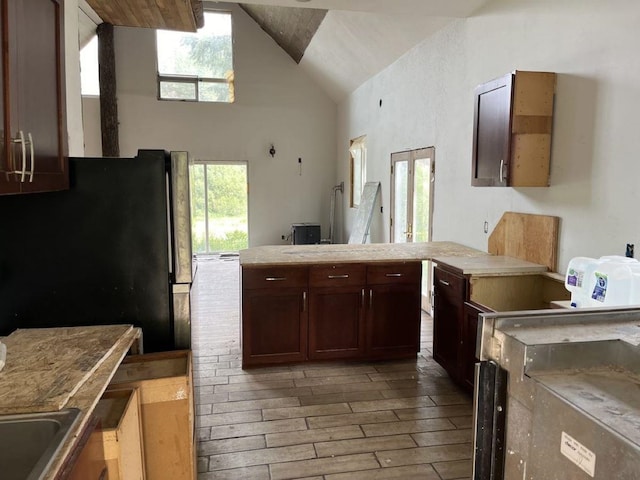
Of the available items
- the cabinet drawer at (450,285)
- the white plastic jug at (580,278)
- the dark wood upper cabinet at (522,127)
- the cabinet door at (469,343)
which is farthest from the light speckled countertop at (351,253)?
the white plastic jug at (580,278)

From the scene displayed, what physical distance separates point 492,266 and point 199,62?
7.39m

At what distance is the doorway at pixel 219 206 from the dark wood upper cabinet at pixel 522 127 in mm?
6615

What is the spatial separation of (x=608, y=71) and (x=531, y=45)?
2.64 ft

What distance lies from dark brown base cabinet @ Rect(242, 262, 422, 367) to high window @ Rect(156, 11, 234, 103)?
6.31 m

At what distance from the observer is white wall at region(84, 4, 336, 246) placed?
8445 mm

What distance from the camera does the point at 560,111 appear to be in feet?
9.73

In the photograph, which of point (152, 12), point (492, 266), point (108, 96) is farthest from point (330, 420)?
point (108, 96)

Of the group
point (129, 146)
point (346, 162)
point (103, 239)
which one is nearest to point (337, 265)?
point (103, 239)

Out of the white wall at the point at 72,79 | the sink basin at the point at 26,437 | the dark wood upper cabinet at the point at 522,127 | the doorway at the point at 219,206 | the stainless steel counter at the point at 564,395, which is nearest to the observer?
the stainless steel counter at the point at 564,395

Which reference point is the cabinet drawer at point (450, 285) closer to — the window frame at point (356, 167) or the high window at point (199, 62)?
the window frame at point (356, 167)

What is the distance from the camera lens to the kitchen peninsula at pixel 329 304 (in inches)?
138

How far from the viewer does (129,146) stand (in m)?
8.58

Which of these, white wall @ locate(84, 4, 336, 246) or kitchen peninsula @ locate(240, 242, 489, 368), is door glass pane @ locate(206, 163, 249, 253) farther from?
kitchen peninsula @ locate(240, 242, 489, 368)

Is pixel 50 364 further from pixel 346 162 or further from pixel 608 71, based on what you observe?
pixel 346 162
